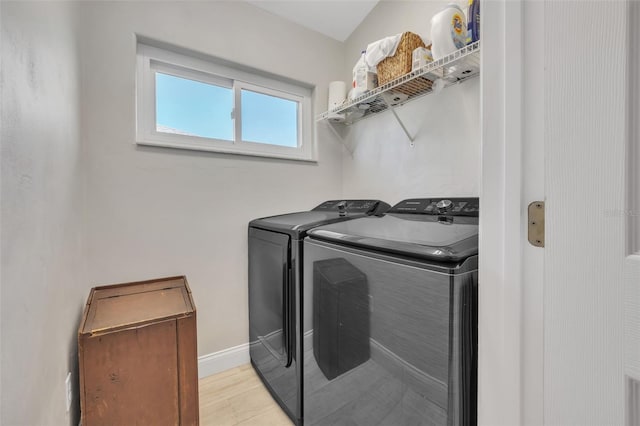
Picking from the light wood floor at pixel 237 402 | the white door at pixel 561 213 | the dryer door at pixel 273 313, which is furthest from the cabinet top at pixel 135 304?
the white door at pixel 561 213

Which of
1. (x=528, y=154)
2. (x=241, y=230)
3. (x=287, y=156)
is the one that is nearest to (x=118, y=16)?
(x=287, y=156)

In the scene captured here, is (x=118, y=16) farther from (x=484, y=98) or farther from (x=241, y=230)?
(x=484, y=98)

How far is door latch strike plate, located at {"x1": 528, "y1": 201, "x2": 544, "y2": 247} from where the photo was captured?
498mm

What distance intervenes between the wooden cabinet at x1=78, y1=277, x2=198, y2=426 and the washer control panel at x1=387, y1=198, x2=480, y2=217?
4.24 ft

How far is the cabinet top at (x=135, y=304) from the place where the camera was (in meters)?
1.11

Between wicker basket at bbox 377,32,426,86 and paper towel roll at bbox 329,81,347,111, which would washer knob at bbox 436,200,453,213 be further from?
paper towel roll at bbox 329,81,347,111

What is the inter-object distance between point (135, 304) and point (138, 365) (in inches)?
12.6

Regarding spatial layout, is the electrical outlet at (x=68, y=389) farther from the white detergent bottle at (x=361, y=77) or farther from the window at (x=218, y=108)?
the white detergent bottle at (x=361, y=77)

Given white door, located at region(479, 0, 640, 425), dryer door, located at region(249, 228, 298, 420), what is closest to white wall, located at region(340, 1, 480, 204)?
dryer door, located at region(249, 228, 298, 420)

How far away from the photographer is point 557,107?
463 millimetres

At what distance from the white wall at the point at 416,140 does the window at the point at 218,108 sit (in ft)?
1.68

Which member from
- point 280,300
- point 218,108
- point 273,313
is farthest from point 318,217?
point 218,108

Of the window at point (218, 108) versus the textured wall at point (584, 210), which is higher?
the window at point (218, 108)

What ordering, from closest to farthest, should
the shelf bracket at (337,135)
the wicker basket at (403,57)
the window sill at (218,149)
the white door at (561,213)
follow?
1. the white door at (561,213)
2. the wicker basket at (403,57)
3. the window sill at (218,149)
4. the shelf bracket at (337,135)
